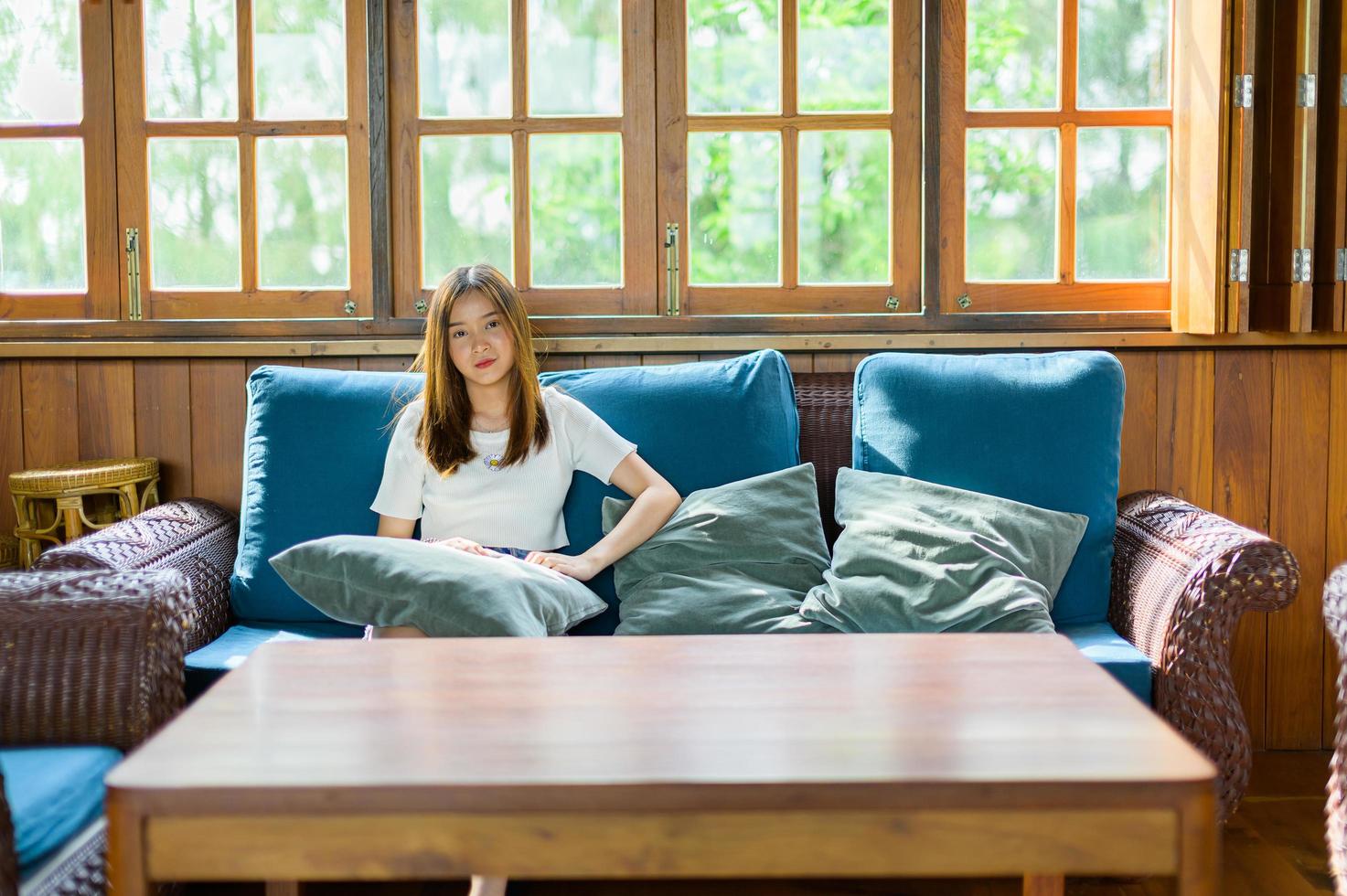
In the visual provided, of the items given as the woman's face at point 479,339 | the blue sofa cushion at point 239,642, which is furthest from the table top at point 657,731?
the woman's face at point 479,339

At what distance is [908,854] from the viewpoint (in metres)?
1.06

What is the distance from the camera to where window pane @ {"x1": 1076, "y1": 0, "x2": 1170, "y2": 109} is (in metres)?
2.62

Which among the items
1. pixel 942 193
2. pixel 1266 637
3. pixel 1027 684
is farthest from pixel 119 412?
pixel 1266 637

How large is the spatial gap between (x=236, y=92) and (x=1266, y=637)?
8.37ft

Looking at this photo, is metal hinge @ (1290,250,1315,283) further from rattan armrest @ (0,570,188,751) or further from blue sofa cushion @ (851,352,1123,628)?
rattan armrest @ (0,570,188,751)

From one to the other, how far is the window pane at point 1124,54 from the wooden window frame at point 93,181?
2.14 meters

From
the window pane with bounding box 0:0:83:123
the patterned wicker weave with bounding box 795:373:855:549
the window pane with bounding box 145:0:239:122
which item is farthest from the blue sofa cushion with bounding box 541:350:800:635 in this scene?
the window pane with bounding box 0:0:83:123

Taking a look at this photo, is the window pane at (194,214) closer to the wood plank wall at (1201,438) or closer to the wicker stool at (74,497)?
the wood plank wall at (1201,438)

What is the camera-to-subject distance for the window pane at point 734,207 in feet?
8.71

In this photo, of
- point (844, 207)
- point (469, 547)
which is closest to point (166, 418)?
point (469, 547)

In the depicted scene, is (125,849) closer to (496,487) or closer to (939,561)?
(496,487)

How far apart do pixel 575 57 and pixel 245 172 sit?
78 centimetres

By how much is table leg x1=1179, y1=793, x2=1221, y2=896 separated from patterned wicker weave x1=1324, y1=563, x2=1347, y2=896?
1.93 feet

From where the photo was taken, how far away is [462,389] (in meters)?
2.28
